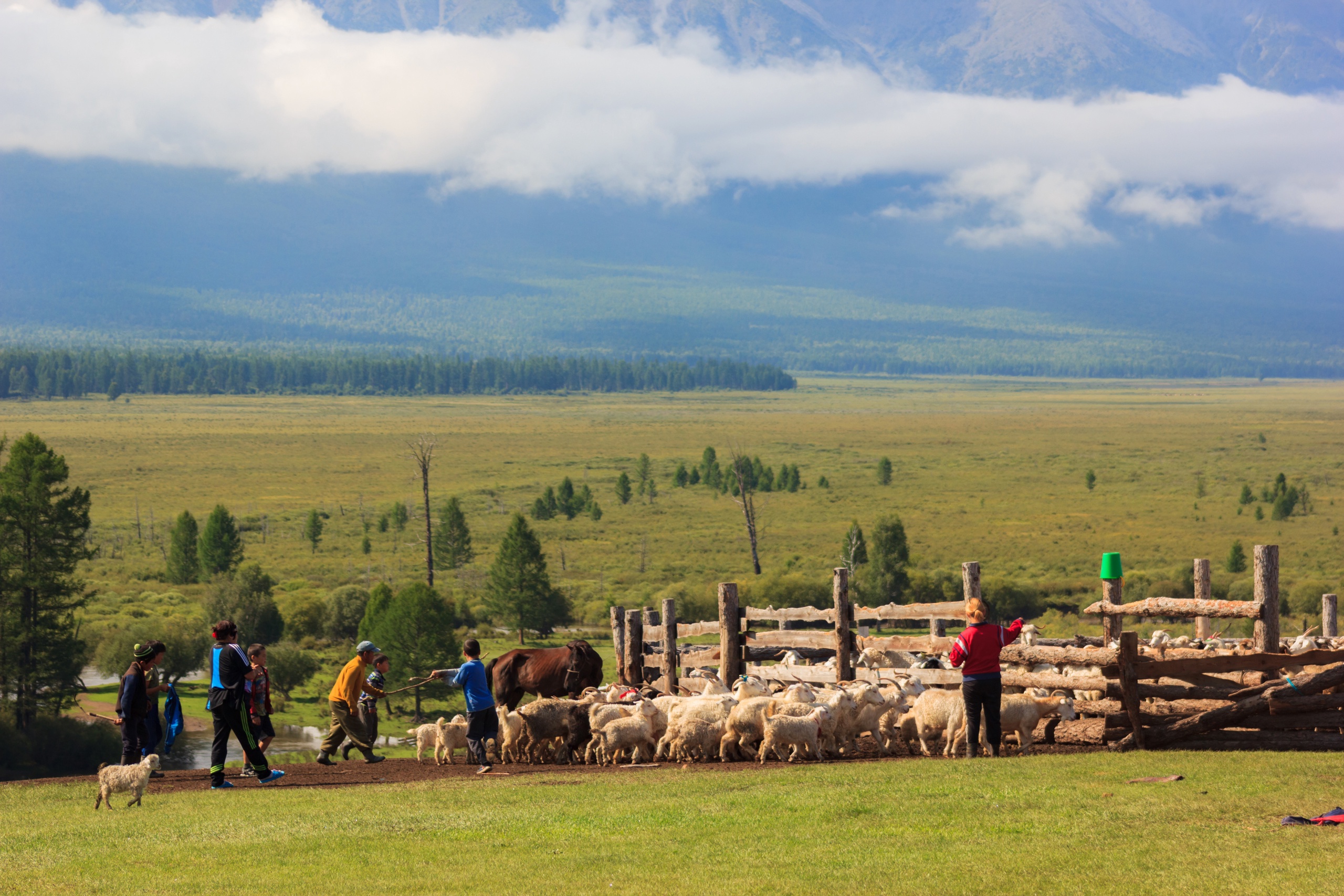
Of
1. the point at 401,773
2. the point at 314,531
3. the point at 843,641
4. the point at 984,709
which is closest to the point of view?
the point at 984,709

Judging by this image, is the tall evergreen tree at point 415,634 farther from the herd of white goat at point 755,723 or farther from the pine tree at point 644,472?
the pine tree at point 644,472

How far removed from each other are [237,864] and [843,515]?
81622 mm

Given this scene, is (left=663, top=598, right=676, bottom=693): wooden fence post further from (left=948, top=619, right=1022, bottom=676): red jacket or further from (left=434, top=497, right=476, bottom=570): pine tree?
(left=434, top=497, right=476, bottom=570): pine tree

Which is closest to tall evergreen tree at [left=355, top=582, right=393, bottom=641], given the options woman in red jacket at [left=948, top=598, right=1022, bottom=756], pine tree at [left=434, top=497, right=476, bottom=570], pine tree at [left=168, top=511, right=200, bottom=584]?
pine tree at [left=434, top=497, right=476, bottom=570]

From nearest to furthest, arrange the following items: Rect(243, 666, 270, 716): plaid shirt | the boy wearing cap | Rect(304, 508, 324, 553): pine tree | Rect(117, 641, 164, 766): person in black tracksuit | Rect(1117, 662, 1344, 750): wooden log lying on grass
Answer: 1. Rect(1117, 662, 1344, 750): wooden log lying on grass
2. Rect(117, 641, 164, 766): person in black tracksuit
3. Rect(243, 666, 270, 716): plaid shirt
4. the boy wearing cap
5. Rect(304, 508, 324, 553): pine tree

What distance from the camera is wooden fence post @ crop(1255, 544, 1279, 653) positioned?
699 inches

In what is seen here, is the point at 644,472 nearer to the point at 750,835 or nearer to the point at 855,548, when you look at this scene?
A: the point at 855,548

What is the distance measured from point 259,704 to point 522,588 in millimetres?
42997

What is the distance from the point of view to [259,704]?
52.6 ft

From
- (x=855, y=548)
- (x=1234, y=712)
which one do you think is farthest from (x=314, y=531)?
(x=1234, y=712)

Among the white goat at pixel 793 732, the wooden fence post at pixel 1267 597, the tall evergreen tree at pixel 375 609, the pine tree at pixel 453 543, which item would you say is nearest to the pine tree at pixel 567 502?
the pine tree at pixel 453 543

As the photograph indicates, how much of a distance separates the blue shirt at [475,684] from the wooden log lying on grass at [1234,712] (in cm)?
738

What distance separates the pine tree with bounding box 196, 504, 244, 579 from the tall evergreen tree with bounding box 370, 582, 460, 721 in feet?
79.7

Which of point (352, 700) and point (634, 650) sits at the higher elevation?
point (352, 700)
